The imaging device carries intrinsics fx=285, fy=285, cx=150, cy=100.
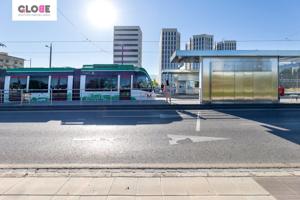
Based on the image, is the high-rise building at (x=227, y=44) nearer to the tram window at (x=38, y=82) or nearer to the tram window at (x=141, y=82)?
the tram window at (x=141, y=82)

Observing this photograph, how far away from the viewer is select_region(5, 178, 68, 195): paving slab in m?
4.15

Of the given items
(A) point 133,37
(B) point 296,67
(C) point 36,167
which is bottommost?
(C) point 36,167

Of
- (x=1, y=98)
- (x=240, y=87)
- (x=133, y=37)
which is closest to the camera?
(x=240, y=87)

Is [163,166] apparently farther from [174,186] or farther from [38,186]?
[38,186]

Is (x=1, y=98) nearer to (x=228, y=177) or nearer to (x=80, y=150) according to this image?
(x=80, y=150)

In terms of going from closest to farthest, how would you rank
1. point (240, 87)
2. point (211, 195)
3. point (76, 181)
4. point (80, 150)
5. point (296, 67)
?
point (211, 195) < point (76, 181) < point (80, 150) < point (240, 87) < point (296, 67)

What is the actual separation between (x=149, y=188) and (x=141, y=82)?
19.4 m

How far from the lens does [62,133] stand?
932 cm

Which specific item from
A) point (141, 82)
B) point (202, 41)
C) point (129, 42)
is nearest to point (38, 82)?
point (141, 82)

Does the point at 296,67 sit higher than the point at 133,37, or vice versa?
the point at 133,37

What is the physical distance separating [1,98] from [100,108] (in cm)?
967

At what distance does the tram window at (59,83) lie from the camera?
23406 millimetres

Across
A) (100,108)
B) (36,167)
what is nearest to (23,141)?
(36,167)

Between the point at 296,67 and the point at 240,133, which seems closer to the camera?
the point at 240,133
